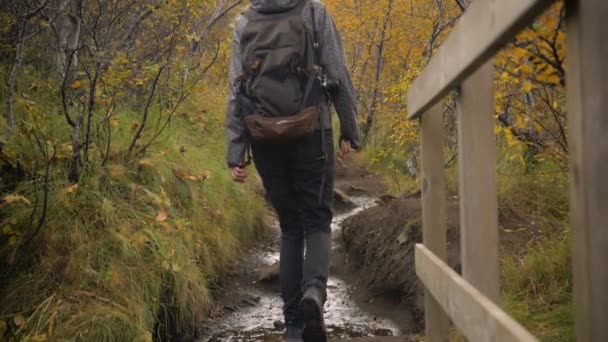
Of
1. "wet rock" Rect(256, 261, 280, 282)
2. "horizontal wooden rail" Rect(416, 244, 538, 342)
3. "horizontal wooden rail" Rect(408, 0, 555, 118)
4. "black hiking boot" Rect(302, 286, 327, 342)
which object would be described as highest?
"horizontal wooden rail" Rect(408, 0, 555, 118)

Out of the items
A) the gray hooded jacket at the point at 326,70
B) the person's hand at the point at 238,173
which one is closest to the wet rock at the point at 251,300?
the person's hand at the point at 238,173

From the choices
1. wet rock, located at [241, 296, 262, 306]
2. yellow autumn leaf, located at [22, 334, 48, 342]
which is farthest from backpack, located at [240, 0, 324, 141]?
wet rock, located at [241, 296, 262, 306]

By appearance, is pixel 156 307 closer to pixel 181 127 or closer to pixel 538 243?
pixel 538 243

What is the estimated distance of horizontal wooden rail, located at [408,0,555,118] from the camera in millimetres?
1289

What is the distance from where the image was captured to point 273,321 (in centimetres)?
465

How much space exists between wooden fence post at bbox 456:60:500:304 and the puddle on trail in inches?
100

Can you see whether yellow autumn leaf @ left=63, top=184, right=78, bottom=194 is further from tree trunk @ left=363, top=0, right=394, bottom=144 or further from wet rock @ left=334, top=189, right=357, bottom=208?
tree trunk @ left=363, top=0, right=394, bottom=144

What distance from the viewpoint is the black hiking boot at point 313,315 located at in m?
2.99

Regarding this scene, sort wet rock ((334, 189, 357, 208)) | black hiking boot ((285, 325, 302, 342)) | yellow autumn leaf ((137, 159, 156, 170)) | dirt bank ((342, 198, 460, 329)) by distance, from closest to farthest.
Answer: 1. black hiking boot ((285, 325, 302, 342))
2. yellow autumn leaf ((137, 159, 156, 170))
3. dirt bank ((342, 198, 460, 329))
4. wet rock ((334, 189, 357, 208))

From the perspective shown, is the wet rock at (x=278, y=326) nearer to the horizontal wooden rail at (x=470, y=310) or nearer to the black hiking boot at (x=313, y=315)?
the black hiking boot at (x=313, y=315)

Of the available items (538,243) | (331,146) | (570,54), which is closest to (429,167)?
(331,146)

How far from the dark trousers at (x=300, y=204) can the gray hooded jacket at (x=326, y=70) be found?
11 cm

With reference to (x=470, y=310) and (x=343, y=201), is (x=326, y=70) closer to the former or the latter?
(x=470, y=310)

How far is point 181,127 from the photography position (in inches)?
293
